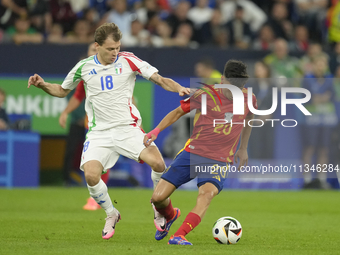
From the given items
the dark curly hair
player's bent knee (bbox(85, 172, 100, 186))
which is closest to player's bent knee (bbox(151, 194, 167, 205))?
player's bent knee (bbox(85, 172, 100, 186))

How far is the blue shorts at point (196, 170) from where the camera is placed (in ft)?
20.9

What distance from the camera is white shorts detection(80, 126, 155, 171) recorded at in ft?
22.8

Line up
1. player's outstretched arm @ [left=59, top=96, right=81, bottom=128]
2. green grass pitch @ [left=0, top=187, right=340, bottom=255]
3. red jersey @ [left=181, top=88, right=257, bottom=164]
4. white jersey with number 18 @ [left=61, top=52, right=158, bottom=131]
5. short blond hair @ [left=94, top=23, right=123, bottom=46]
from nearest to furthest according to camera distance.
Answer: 1. green grass pitch @ [left=0, top=187, right=340, bottom=255]
2. red jersey @ [left=181, top=88, right=257, bottom=164]
3. short blond hair @ [left=94, top=23, right=123, bottom=46]
4. white jersey with number 18 @ [left=61, top=52, right=158, bottom=131]
5. player's outstretched arm @ [left=59, top=96, right=81, bottom=128]

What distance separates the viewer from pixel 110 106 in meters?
7.07

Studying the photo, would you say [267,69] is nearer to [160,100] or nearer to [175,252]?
[160,100]

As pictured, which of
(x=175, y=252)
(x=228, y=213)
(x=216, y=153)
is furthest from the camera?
(x=228, y=213)

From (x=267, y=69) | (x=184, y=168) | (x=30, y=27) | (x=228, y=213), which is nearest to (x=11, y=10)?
(x=30, y=27)

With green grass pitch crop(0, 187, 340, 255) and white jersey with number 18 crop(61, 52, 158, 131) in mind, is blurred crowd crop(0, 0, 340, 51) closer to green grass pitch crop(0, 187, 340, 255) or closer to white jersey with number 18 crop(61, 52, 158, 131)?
green grass pitch crop(0, 187, 340, 255)

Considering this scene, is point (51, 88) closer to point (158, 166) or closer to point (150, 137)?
point (150, 137)

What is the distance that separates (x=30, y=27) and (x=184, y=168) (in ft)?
30.7

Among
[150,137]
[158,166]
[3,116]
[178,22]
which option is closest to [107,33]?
[150,137]

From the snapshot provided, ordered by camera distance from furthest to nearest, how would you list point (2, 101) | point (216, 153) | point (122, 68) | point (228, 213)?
1. point (2, 101)
2. point (228, 213)
3. point (122, 68)
4. point (216, 153)

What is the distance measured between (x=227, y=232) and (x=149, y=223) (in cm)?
216

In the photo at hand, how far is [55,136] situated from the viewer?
45.6 feet
